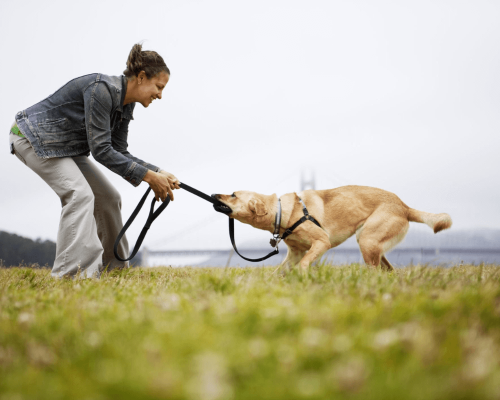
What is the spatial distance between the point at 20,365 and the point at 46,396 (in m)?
0.30

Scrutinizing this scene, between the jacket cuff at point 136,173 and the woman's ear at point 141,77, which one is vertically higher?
the woman's ear at point 141,77

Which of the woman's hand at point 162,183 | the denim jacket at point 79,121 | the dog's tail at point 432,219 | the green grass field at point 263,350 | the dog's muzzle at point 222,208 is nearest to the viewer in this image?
the green grass field at point 263,350

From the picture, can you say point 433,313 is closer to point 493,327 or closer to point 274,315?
point 493,327

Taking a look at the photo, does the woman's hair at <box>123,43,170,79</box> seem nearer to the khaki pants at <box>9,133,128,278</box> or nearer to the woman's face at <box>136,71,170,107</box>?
the woman's face at <box>136,71,170,107</box>

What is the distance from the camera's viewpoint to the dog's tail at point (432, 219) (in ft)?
11.0

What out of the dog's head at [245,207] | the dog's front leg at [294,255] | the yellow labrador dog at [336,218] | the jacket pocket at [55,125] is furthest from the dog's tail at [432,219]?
the jacket pocket at [55,125]

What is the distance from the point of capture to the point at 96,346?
3.09 ft

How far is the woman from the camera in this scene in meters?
2.89

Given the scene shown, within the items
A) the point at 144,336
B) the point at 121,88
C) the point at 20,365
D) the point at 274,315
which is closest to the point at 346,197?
the point at 121,88

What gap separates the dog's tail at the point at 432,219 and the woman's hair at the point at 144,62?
113 inches

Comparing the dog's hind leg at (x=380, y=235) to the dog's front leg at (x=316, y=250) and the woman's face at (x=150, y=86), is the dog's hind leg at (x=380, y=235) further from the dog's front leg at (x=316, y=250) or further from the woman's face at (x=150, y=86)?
the woman's face at (x=150, y=86)

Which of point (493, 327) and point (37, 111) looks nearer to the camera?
point (493, 327)

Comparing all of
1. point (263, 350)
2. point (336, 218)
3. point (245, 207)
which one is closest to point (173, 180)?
point (245, 207)

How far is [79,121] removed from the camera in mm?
2982
